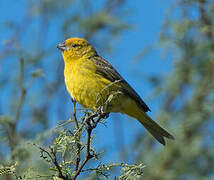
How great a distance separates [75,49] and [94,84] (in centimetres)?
84

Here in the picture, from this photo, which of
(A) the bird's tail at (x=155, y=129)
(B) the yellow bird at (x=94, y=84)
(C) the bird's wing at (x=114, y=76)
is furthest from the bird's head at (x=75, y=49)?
(A) the bird's tail at (x=155, y=129)

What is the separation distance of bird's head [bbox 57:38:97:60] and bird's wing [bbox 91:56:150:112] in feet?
0.50

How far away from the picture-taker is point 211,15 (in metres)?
5.36

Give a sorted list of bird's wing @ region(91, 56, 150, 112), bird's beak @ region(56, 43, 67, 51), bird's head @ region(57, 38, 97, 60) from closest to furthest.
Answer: bird's wing @ region(91, 56, 150, 112)
bird's head @ region(57, 38, 97, 60)
bird's beak @ region(56, 43, 67, 51)

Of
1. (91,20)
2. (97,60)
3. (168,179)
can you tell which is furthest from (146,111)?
(91,20)

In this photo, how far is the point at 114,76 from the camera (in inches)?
192

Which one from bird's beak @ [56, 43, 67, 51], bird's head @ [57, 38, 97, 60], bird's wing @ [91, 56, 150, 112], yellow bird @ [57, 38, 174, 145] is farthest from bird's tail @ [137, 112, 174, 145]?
bird's beak @ [56, 43, 67, 51]

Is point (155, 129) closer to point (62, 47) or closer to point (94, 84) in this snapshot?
point (94, 84)

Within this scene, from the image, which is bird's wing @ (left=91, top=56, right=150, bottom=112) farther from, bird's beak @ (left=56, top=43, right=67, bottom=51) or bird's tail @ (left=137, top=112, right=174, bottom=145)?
bird's beak @ (left=56, top=43, right=67, bottom=51)

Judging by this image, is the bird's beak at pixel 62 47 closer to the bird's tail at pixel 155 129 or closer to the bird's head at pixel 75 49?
the bird's head at pixel 75 49

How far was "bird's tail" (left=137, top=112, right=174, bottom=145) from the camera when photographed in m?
4.49

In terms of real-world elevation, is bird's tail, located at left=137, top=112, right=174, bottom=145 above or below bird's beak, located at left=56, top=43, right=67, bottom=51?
below

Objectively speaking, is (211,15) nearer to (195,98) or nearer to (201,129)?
(195,98)

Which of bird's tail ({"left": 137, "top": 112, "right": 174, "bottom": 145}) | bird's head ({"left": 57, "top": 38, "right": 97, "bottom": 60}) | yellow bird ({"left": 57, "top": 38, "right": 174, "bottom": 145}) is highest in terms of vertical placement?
bird's head ({"left": 57, "top": 38, "right": 97, "bottom": 60})
